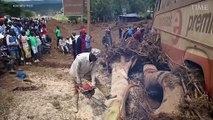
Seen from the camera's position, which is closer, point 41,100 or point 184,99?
point 184,99

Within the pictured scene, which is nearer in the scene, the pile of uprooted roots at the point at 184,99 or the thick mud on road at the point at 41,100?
the pile of uprooted roots at the point at 184,99

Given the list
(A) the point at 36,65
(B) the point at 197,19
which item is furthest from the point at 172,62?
(A) the point at 36,65

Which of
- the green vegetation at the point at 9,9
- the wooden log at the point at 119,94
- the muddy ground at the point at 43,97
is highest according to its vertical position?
the green vegetation at the point at 9,9

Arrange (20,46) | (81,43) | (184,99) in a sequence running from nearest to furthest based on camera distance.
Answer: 1. (184,99)
2. (81,43)
3. (20,46)

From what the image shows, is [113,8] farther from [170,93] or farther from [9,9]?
[170,93]

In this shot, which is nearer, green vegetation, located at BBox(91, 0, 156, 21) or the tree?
the tree

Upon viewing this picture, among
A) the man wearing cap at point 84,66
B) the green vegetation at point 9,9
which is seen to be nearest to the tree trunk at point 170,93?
the man wearing cap at point 84,66

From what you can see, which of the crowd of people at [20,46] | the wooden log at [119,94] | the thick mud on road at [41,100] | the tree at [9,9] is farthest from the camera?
the tree at [9,9]

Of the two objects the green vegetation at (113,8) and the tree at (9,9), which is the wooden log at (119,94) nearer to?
the tree at (9,9)

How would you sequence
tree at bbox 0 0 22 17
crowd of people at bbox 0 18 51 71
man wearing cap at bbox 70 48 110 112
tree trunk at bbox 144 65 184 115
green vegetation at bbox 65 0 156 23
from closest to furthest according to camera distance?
tree trunk at bbox 144 65 184 115
man wearing cap at bbox 70 48 110 112
crowd of people at bbox 0 18 51 71
tree at bbox 0 0 22 17
green vegetation at bbox 65 0 156 23

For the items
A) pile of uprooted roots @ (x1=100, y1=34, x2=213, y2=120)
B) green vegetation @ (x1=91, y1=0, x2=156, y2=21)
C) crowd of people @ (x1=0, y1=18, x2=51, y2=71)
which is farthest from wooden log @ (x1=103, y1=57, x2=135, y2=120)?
green vegetation @ (x1=91, y1=0, x2=156, y2=21)

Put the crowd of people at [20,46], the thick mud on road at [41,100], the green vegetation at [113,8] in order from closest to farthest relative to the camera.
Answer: the thick mud on road at [41,100] < the crowd of people at [20,46] < the green vegetation at [113,8]

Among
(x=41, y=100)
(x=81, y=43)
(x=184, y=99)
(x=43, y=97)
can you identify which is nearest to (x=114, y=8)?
(x=81, y=43)

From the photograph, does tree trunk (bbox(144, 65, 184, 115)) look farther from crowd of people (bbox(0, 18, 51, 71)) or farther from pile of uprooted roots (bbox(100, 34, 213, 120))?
crowd of people (bbox(0, 18, 51, 71))
